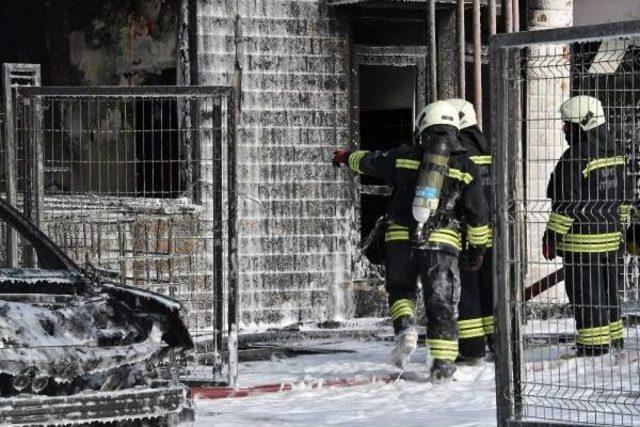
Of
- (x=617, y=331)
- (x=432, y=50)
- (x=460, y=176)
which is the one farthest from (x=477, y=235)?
(x=432, y=50)

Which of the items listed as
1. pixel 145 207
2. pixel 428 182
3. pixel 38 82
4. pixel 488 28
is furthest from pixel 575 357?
pixel 488 28

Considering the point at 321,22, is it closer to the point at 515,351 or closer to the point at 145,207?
the point at 145,207

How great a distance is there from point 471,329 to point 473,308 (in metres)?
0.17

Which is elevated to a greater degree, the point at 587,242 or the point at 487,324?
the point at 587,242

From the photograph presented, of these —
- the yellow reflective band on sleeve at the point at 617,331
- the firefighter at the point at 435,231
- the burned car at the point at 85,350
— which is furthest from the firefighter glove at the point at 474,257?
the burned car at the point at 85,350

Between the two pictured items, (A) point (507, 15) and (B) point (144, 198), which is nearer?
(B) point (144, 198)

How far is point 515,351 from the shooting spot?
8805mm

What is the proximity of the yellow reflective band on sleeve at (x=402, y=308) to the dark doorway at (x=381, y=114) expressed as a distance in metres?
4.29

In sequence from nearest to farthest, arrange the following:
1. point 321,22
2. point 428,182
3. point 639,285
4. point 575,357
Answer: point 575,357 < point 639,285 < point 428,182 < point 321,22

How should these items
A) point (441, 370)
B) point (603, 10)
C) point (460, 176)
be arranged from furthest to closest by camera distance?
point (603, 10)
point (460, 176)
point (441, 370)

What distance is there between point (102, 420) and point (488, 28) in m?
8.98

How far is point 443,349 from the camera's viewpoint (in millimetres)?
11633

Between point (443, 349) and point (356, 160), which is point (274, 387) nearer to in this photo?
point (443, 349)

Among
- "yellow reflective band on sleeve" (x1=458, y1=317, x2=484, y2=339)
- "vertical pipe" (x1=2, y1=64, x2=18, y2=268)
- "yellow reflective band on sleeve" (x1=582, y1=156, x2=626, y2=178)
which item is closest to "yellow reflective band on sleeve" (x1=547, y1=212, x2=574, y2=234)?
"yellow reflective band on sleeve" (x1=582, y1=156, x2=626, y2=178)
